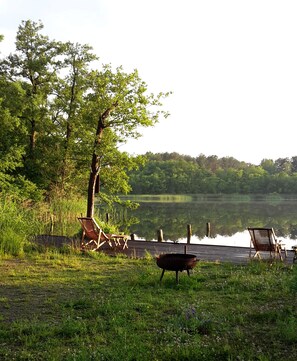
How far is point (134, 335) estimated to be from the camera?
12.9 feet

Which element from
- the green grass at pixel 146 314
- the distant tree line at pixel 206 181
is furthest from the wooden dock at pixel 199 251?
the distant tree line at pixel 206 181

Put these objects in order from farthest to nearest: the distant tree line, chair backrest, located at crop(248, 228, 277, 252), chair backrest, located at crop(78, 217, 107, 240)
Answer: the distant tree line → chair backrest, located at crop(78, 217, 107, 240) → chair backrest, located at crop(248, 228, 277, 252)

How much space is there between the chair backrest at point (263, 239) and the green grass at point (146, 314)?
0.86m

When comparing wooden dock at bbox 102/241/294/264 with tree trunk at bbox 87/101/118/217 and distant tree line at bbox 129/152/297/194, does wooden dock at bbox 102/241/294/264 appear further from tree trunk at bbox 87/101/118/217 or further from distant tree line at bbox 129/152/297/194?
distant tree line at bbox 129/152/297/194

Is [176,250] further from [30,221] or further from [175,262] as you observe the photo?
[175,262]

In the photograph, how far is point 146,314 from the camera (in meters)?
4.71

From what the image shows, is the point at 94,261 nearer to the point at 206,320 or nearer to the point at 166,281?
the point at 166,281

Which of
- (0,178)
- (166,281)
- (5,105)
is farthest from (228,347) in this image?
(5,105)

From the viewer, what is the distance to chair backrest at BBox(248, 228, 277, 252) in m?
8.39

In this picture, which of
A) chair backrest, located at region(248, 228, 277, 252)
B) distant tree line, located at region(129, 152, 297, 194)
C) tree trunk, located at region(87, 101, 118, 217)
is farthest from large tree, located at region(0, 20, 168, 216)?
distant tree line, located at region(129, 152, 297, 194)

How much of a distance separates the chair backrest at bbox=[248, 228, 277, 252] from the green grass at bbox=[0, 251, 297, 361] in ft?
2.83

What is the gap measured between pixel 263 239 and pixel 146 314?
4492 mm

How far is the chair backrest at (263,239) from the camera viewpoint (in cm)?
839

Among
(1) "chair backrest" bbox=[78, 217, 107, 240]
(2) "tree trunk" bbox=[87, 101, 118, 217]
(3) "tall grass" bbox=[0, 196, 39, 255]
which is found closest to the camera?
(3) "tall grass" bbox=[0, 196, 39, 255]
